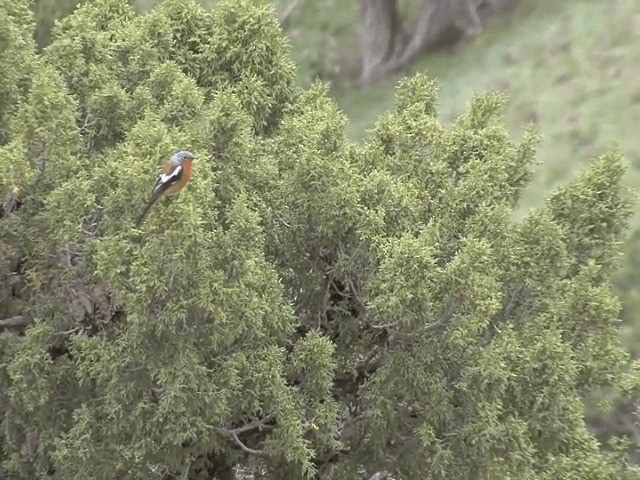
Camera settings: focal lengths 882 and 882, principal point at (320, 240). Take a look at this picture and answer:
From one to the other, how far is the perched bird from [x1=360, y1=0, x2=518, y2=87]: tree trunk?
24.3 m

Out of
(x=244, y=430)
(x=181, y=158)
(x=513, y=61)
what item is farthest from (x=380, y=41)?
(x=181, y=158)

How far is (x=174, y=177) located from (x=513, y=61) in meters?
22.9

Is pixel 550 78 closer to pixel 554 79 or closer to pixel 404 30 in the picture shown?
pixel 554 79

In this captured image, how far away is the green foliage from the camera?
8.80m

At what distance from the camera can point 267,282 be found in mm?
→ 9352

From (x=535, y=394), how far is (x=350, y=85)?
76.9 ft

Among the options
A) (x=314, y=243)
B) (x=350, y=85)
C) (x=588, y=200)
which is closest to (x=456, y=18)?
(x=350, y=85)

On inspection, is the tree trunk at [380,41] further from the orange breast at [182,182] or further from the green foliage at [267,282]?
the orange breast at [182,182]

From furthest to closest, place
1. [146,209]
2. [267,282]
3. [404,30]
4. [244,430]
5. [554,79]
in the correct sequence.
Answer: [404,30] < [554,79] < [244,430] < [267,282] < [146,209]

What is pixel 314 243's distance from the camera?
1051 cm

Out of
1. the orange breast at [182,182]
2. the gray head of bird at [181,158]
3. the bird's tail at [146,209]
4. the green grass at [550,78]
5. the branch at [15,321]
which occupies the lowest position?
the green grass at [550,78]

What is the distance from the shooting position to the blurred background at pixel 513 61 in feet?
83.4

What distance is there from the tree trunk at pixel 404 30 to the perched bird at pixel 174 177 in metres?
24.3

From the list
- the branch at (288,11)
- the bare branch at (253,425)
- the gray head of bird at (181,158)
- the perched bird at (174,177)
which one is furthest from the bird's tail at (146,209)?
the branch at (288,11)
